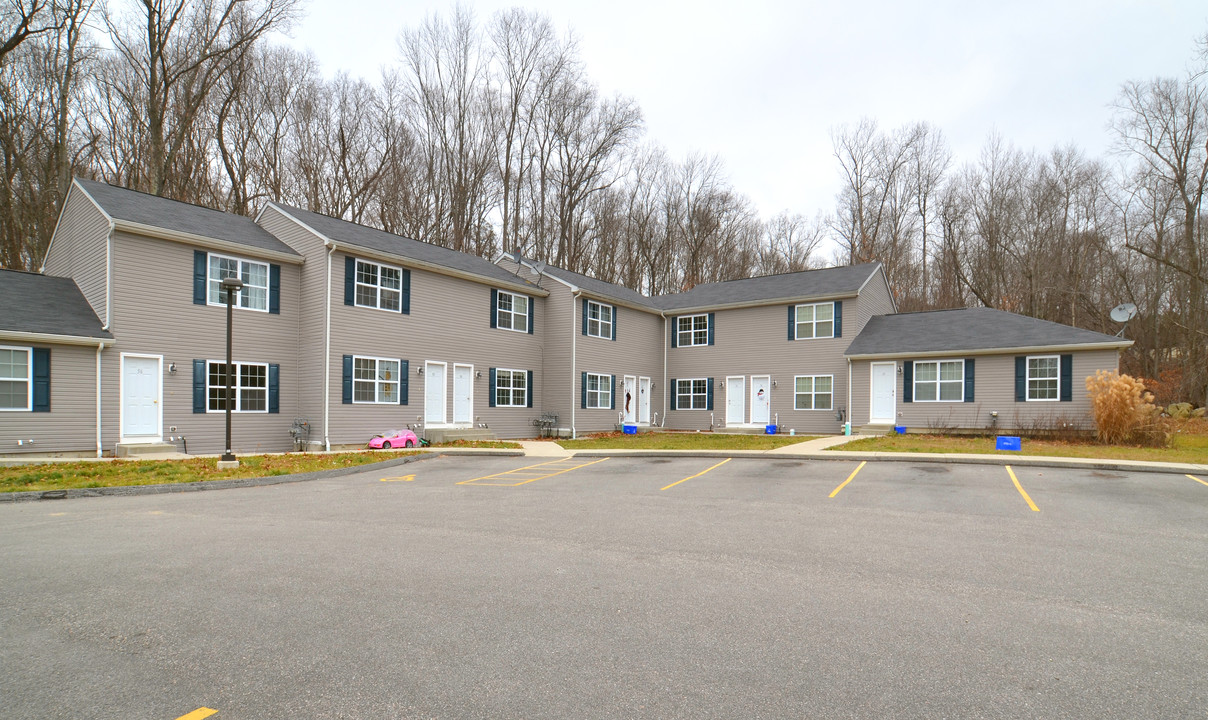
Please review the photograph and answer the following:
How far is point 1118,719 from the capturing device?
327 cm

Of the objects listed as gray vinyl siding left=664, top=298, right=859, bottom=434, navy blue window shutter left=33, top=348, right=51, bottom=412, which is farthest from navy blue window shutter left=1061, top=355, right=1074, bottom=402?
navy blue window shutter left=33, top=348, right=51, bottom=412

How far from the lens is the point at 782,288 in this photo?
1056 inches

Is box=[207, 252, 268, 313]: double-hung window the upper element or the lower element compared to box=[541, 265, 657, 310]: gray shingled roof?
lower

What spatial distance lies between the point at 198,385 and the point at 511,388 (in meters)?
9.58

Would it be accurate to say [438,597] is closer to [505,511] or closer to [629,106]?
[505,511]

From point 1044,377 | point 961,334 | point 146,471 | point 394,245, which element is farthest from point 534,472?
point 1044,377

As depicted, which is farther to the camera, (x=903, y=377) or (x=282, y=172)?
(x=282, y=172)

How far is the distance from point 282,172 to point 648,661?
32.7m

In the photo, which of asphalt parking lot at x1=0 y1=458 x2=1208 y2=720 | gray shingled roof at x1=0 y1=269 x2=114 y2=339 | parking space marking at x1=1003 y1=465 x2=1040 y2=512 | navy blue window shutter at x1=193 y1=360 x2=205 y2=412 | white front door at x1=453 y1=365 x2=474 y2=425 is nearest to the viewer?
asphalt parking lot at x1=0 y1=458 x2=1208 y2=720

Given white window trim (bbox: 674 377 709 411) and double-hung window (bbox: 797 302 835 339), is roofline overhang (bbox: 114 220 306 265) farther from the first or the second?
double-hung window (bbox: 797 302 835 339)

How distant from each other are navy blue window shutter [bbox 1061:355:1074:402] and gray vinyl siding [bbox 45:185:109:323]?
87.2ft

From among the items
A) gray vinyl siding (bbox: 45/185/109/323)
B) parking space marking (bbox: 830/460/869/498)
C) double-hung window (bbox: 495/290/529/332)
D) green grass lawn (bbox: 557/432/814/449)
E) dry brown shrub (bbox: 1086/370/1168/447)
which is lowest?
green grass lawn (bbox: 557/432/814/449)

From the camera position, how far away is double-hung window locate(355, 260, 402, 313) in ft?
63.0

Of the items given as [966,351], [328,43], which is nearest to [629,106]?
[328,43]
